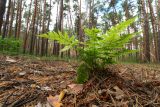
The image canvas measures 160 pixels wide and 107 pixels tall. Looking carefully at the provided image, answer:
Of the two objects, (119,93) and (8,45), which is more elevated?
(8,45)

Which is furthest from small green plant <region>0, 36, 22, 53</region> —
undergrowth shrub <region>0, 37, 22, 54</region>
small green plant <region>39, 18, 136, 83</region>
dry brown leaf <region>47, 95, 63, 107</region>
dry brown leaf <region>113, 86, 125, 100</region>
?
dry brown leaf <region>113, 86, 125, 100</region>

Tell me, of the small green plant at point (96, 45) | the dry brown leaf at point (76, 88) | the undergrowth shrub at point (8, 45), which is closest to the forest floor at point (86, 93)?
the dry brown leaf at point (76, 88)

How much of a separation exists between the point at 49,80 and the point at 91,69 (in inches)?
24.3

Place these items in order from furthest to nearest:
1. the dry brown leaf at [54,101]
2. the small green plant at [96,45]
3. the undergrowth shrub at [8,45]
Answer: the undergrowth shrub at [8,45]
the small green plant at [96,45]
the dry brown leaf at [54,101]

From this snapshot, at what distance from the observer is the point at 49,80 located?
252cm

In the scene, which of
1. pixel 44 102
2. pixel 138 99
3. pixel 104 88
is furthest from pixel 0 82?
pixel 138 99

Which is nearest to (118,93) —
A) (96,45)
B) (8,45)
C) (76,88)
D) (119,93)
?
(119,93)

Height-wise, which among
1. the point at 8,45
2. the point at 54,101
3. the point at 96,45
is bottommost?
the point at 54,101

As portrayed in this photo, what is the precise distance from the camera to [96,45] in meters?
2.06

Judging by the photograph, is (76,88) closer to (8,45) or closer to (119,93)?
(119,93)

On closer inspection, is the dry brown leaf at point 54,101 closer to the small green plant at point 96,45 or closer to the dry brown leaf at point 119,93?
the small green plant at point 96,45

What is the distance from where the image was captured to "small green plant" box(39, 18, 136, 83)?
6.38 feet

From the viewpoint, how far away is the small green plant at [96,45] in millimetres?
1944

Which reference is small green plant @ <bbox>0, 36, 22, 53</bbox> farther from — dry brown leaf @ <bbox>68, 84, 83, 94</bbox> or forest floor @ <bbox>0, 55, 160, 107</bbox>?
dry brown leaf @ <bbox>68, 84, 83, 94</bbox>
